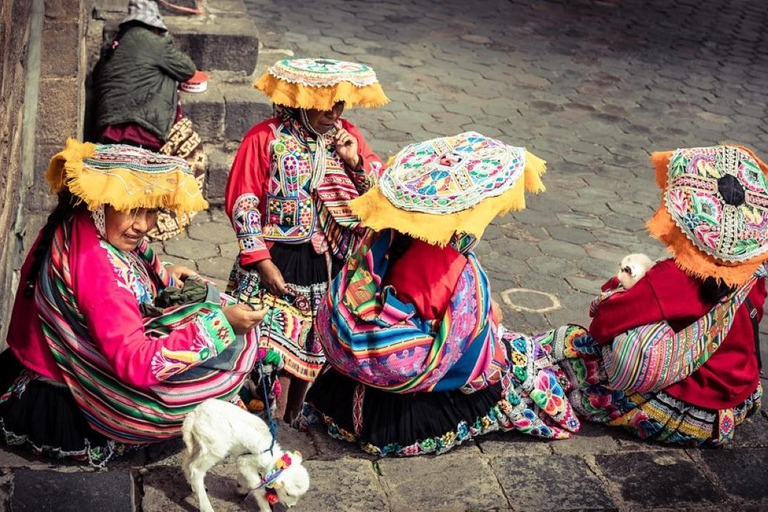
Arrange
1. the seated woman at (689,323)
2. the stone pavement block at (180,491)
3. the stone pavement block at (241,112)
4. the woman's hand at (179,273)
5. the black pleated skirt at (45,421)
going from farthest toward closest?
the stone pavement block at (241,112)
the woman's hand at (179,273)
the seated woman at (689,323)
the black pleated skirt at (45,421)
the stone pavement block at (180,491)

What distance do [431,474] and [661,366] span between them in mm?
1161

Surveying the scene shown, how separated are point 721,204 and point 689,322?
1.89 ft

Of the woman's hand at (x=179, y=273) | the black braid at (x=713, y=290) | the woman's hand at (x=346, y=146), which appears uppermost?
the woman's hand at (x=346, y=146)

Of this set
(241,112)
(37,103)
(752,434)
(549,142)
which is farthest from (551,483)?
(549,142)

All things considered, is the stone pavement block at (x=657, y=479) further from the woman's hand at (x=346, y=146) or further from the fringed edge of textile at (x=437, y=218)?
the woman's hand at (x=346, y=146)

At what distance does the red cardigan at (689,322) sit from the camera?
14.6 ft

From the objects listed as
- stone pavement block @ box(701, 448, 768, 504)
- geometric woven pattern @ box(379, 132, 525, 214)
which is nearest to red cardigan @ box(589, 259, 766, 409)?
stone pavement block @ box(701, 448, 768, 504)

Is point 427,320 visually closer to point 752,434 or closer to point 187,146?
point 752,434

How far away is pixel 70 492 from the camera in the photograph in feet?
11.9

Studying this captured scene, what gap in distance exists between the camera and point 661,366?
4.49 metres

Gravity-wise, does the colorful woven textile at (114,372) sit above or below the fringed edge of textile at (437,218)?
below

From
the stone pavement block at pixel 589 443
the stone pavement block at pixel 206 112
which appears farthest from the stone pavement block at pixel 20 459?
the stone pavement block at pixel 206 112

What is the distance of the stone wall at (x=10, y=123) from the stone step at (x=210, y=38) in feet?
7.19

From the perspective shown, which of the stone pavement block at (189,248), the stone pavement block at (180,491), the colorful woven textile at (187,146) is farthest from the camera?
the colorful woven textile at (187,146)
